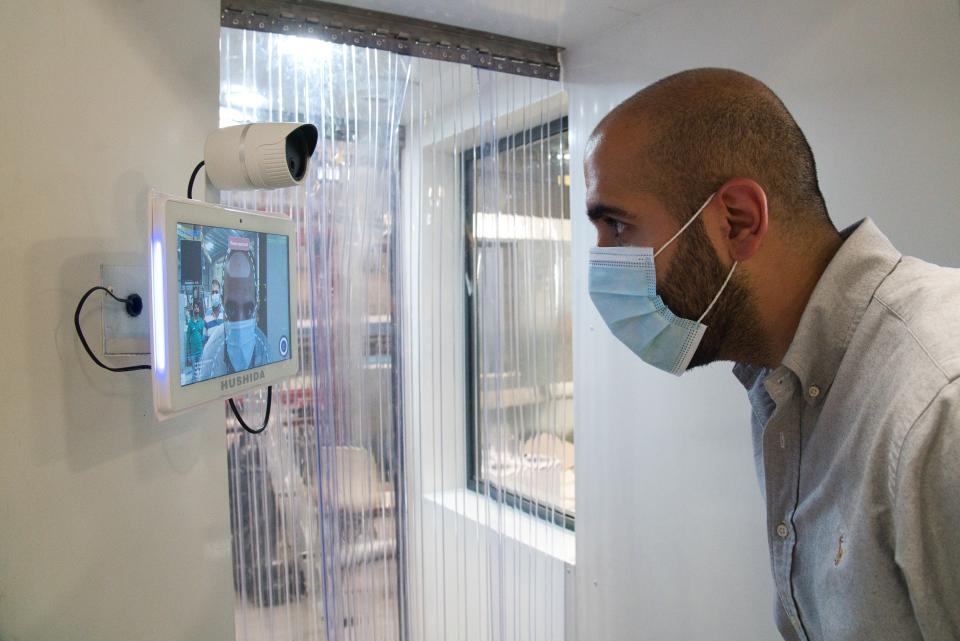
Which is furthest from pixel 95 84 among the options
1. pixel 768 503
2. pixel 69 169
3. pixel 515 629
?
pixel 515 629

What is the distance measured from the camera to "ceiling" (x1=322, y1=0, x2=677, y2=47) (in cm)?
184

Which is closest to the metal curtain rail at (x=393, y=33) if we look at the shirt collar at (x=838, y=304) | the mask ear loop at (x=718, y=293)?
the mask ear loop at (x=718, y=293)

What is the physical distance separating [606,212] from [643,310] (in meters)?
0.20

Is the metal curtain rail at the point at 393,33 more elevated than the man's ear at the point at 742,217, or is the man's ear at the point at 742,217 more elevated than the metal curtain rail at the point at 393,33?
the metal curtain rail at the point at 393,33

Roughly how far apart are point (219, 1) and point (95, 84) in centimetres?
44

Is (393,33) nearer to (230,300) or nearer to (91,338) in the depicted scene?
(230,300)

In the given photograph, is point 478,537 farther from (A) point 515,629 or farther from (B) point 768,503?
(B) point 768,503

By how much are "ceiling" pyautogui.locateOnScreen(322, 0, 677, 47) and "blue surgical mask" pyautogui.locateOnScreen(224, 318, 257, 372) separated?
3.47 feet

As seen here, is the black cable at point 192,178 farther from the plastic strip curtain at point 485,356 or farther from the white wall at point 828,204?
the white wall at point 828,204

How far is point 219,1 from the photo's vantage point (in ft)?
5.09

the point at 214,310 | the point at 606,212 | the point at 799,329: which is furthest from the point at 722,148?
the point at 214,310

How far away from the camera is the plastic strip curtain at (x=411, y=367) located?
181 cm

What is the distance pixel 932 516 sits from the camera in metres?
0.78

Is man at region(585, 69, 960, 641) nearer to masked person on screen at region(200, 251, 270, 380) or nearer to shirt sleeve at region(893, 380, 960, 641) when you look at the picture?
shirt sleeve at region(893, 380, 960, 641)
